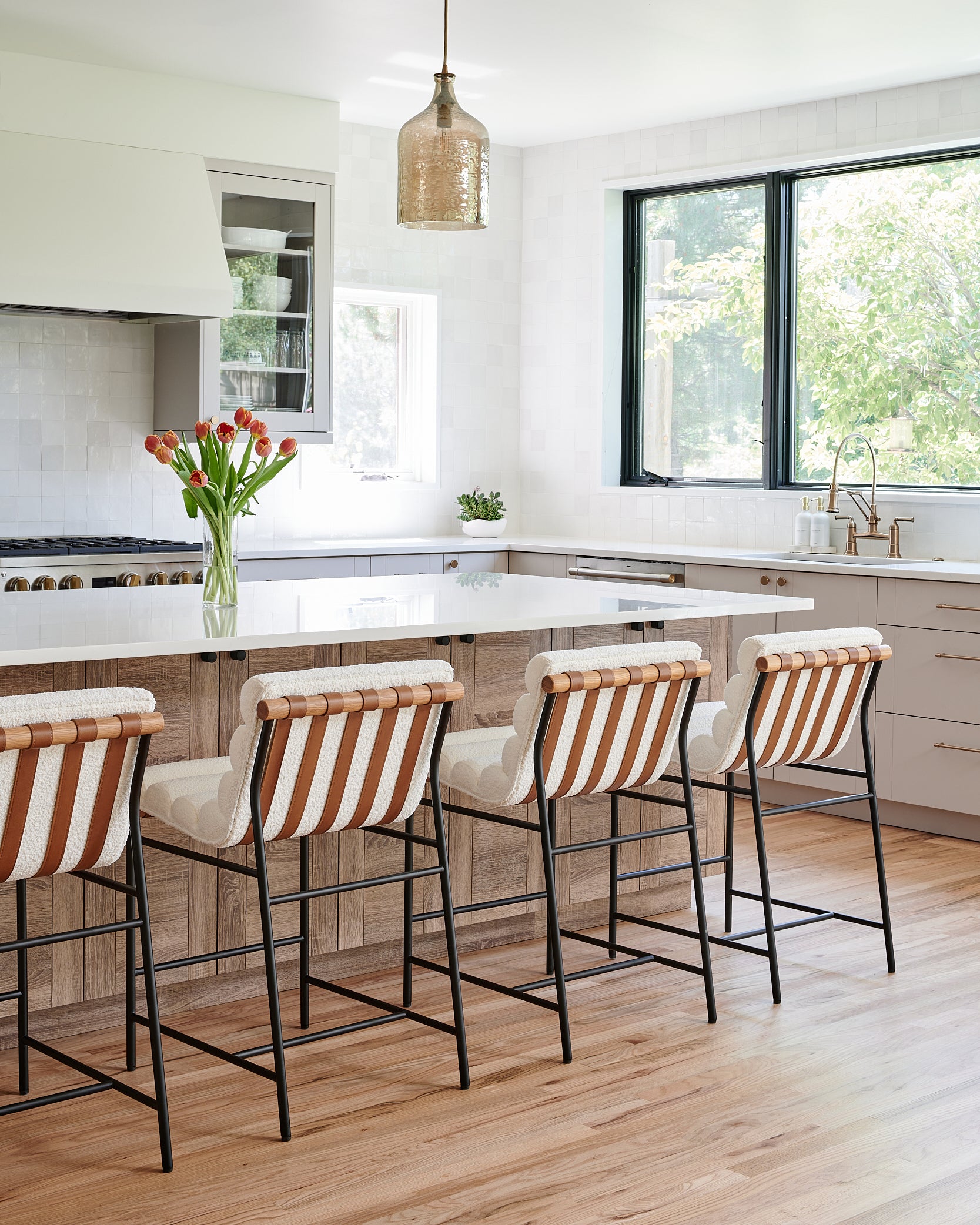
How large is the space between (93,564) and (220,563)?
1.78m

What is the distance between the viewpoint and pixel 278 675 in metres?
2.65

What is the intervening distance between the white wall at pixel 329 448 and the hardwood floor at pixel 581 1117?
2.97 m

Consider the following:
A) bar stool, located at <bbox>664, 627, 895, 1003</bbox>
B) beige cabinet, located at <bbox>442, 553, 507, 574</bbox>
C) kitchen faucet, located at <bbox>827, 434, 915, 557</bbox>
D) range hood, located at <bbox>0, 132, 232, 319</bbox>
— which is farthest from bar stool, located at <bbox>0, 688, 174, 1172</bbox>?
kitchen faucet, located at <bbox>827, 434, 915, 557</bbox>

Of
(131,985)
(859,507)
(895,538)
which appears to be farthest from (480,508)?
(131,985)

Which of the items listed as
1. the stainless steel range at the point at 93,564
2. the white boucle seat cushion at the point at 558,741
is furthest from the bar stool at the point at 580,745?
the stainless steel range at the point at 93,564

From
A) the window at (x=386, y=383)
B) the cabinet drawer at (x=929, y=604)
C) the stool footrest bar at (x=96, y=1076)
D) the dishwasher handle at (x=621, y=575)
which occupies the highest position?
the window at (x=386, y=383)

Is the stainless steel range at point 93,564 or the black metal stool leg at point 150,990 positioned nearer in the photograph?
the black metal stool leg at point 150,990

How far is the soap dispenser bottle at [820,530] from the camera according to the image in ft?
19.3

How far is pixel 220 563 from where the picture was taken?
3516mm

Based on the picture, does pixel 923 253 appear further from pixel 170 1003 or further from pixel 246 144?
pixel 170 1003

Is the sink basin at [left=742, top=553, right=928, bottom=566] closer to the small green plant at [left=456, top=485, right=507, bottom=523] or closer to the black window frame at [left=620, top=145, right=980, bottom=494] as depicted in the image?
the black window frame at [left=620, top=145, right=980, bottom=494]

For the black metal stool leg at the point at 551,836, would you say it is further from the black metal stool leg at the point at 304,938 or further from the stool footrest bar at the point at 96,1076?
the stool footrest bar at the point at 96,1076

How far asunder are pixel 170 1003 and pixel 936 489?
381cm

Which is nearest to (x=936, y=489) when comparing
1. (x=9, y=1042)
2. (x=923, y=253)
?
(x=923, y=253)
